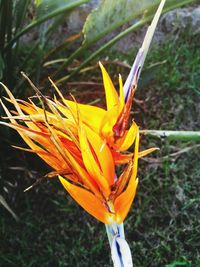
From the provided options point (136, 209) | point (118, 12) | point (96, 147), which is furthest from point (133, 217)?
point (96, 147)

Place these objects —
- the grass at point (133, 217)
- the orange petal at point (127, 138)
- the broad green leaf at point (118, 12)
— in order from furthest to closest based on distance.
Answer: the grass at point (133, 217), the broad green leaf at point (118, 12), the orange petal at point (127, 138)

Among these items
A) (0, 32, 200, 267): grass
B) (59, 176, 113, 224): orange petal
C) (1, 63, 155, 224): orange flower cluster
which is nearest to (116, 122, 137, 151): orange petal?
(1, 63, 155, 224): orange flower cluster

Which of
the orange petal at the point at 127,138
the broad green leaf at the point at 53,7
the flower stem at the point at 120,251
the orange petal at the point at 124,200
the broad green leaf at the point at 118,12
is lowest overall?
the flower stem at the point at 120,251

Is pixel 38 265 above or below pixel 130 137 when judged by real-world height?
below

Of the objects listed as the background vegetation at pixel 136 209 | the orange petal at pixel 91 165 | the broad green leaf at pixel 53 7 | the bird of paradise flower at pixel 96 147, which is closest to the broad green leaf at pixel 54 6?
the broad green leaf at pixel 53 7

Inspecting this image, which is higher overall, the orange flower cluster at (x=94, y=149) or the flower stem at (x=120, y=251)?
the orange flower cluster at (x=94, y=149)

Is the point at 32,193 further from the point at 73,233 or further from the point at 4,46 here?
the point at 4,46

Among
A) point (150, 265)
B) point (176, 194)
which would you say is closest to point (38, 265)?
point (150, 265)

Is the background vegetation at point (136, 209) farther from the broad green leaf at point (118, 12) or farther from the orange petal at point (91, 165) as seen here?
the orange petal at point (91, 165)
